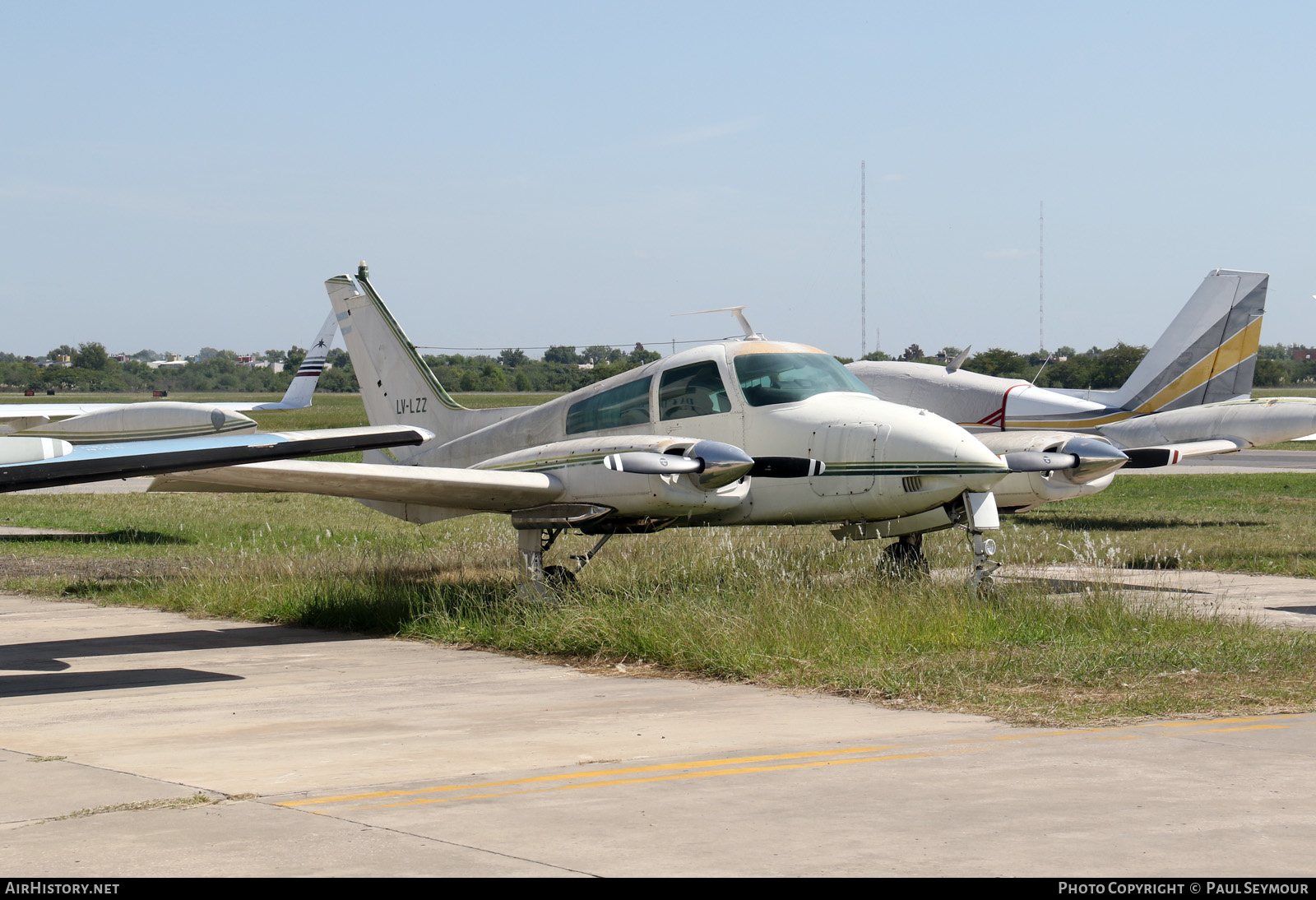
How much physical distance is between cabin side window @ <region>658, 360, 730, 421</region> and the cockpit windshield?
10.5 inches

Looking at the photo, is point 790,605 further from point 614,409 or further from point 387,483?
point 387,483

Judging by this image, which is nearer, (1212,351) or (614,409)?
(614,409)

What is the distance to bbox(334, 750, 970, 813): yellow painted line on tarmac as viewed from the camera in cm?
641

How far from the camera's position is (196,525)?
26266 millimetres

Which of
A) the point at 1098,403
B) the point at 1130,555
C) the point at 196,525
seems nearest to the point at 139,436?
the point at 196,525

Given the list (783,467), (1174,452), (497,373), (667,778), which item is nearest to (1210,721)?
(667,778)

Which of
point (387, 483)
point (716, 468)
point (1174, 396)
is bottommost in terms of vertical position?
point (387, 483)

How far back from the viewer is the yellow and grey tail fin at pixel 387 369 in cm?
1805

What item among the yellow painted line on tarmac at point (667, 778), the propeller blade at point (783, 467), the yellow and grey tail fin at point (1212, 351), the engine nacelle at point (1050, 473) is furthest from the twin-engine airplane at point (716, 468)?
the yellow and grey tail fin at point (1212, 351)

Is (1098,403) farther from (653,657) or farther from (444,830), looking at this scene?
(444,830)

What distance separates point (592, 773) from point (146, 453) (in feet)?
16.3

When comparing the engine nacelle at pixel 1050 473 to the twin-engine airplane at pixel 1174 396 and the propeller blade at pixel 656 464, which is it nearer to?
the twin-engine airplane at pixel 1174 396

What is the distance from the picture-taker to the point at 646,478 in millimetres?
13070

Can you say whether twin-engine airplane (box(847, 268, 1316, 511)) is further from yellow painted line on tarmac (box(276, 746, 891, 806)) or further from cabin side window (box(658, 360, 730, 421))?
yellow painted line on tarmac (box(276, 746, 891, 806))
